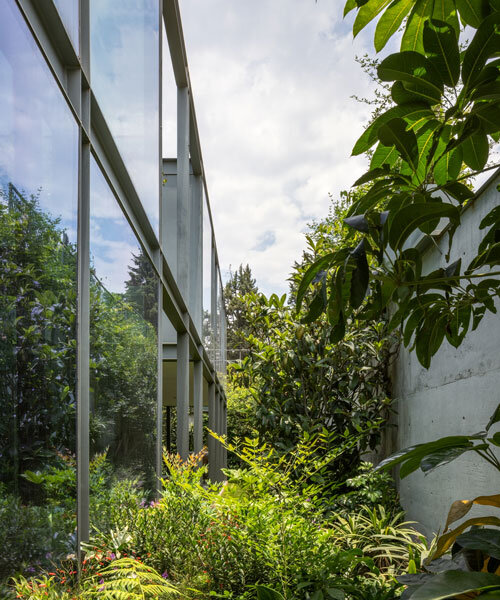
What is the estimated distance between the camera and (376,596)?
241 cm

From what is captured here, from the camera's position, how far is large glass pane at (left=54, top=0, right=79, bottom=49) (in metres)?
2.09

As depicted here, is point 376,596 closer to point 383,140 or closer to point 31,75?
point 383,140

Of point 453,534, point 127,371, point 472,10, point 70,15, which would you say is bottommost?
point 453,534

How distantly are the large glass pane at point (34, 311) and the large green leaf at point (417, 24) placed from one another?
1218mm

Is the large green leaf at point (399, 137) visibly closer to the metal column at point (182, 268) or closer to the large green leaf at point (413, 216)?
the large green leaf at point (413, 216)

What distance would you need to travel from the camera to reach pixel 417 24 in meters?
1.59

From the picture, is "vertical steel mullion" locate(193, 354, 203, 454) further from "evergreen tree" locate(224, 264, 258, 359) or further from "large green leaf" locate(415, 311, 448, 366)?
"evergreen tree" locate(224, 264, 258, 359)

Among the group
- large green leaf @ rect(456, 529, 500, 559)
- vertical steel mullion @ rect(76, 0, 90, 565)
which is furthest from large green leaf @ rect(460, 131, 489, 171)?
vertical steel mullion @ rect(76, 0, 90, 565)

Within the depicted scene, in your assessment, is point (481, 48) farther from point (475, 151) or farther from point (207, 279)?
point (207, 279)

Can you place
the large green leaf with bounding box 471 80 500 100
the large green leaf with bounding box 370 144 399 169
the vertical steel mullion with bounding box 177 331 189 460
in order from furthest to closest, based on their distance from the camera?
the vertical steel mullion with bounding box 177 331 189 460, the large green leaf with bounding box 370 144 399 169, the large green leaf with bounding box 471 80 500 100

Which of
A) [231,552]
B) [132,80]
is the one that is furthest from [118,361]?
[132,80]

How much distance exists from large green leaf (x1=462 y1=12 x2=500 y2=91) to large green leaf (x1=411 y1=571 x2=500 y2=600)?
1.17 metres

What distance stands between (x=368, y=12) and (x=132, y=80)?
2.33 m

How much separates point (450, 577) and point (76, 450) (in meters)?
1.54
